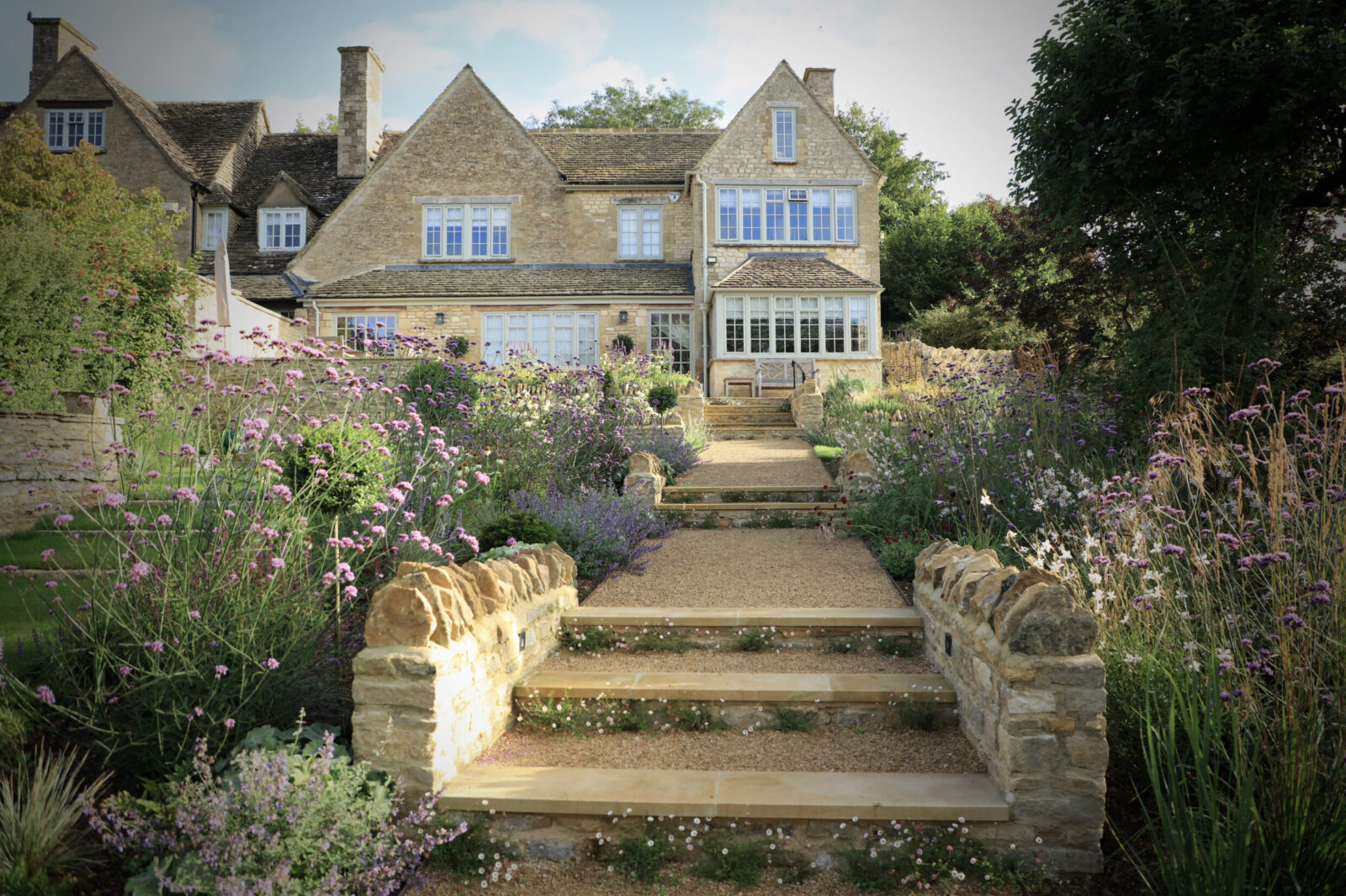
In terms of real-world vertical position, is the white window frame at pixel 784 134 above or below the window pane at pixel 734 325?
above

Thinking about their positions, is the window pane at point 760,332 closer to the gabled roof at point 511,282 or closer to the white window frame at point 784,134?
the gabled roof at point 511,282

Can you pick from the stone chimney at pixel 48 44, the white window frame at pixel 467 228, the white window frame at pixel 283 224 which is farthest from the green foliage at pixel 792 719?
the stone chimney at pixel 48 44

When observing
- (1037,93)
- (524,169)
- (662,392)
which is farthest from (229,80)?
(1037,93)

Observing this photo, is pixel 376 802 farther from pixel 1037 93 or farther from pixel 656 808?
pixel 1037 93

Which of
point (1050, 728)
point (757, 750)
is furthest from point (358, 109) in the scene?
point (1050, 728)

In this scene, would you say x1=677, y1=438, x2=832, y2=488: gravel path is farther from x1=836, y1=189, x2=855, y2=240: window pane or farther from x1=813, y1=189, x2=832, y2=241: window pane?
x1=836, y1=189, x2=855, y2=240: window pane

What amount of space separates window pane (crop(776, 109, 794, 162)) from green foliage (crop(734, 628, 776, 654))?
18.8 metres

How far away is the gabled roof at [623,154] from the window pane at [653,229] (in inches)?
32.8

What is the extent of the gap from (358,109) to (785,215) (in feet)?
42.5

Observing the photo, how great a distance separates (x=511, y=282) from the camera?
21.3 m

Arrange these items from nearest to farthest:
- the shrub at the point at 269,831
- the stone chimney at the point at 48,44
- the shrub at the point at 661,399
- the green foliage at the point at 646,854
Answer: the shrub at the point at 269,831, the green foliage at the point at 646,854, the shrub at the point at 661,399, the stone chimney at the point at 48,44

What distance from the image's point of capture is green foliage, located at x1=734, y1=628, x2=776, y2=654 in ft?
15.4

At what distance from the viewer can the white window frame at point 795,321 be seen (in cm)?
2003

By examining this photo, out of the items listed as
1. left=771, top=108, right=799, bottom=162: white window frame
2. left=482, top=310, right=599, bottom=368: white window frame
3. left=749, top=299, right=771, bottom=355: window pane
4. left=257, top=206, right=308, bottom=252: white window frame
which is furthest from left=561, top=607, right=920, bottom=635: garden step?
left=257, top=206, right=308, bottom=252: white window frame
